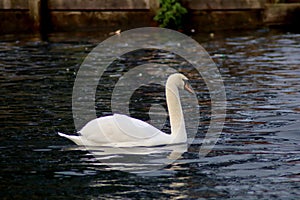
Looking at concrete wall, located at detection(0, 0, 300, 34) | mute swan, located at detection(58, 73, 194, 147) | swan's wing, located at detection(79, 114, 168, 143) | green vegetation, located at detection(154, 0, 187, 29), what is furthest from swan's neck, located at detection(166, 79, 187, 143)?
concrete wall, located at detection(0, 0, 300, 34)

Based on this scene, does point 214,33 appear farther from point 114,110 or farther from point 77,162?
point 77,162

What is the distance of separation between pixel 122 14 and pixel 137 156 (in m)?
15.5

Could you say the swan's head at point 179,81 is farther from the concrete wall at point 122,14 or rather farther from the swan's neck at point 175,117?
the concrete wall at point 122,14

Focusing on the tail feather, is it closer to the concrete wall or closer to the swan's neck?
the swan's neck

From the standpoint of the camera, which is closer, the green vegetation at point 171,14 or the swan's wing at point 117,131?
the swan's wing at point 117,131

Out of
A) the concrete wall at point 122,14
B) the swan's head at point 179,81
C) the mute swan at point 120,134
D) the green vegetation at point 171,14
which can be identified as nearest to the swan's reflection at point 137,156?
the mute swan at point 120,134

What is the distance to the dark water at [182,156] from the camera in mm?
8375

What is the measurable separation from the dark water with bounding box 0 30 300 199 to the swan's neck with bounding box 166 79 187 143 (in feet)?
0.74

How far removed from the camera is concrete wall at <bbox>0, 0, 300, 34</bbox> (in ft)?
80.2

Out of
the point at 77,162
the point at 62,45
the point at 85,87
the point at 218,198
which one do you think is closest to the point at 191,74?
the point at 85,87

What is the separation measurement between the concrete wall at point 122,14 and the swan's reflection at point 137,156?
1469 centimetres

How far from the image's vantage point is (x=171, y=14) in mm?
23844

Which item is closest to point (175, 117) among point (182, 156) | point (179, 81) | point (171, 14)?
point (179, 81)

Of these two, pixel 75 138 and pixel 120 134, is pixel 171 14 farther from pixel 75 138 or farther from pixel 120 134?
pixel 120 134
